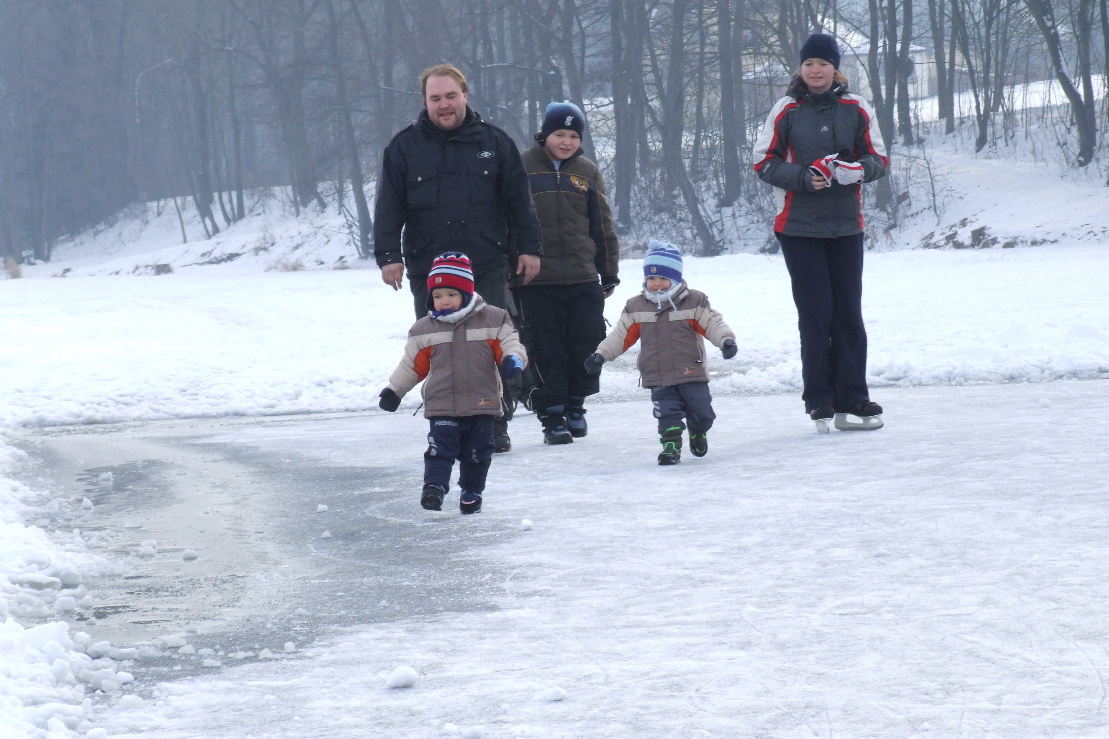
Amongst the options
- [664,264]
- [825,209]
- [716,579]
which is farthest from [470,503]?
[825,209]

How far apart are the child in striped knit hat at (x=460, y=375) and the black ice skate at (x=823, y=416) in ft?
7.77

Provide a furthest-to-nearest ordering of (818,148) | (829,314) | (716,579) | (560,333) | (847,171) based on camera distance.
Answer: (560,333) → (829,314) → (818,148) → (847,171) → (716,579)

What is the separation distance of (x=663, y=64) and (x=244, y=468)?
29781 mm

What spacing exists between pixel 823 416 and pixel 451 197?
2353mm

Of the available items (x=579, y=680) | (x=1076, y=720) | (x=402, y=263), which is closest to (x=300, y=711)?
(x=579, y=680)

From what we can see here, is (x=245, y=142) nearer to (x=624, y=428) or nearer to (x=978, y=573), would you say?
(x=624, y=428)

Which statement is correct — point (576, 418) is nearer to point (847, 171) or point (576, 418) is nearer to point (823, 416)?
point (823, 416)

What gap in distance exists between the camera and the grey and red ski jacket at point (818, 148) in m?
7.20

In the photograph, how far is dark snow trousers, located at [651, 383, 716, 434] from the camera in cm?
676

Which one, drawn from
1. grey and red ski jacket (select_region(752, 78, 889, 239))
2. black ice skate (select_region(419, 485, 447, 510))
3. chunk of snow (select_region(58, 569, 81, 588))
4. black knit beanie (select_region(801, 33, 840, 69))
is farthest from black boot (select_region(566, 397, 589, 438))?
chunk of snow (select_region(58, 569, 81, 588))

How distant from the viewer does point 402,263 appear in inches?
267

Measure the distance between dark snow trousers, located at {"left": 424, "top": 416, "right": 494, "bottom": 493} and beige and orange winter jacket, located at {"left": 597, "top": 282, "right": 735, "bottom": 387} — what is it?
1166 mm

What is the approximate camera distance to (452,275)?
5.75m

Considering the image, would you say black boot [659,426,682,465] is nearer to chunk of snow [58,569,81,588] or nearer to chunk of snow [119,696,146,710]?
chunk of snow [58,569,81,588]
